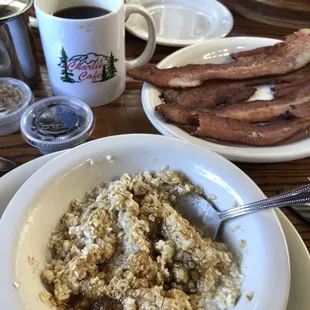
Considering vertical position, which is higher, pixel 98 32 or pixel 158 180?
pixel 98 32

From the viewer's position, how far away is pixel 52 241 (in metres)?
0.79

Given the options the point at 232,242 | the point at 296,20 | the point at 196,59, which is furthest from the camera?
the point at 296,20

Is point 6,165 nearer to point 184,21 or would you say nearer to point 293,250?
point 293,250

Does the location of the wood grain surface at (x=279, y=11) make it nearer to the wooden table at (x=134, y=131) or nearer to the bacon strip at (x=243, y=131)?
the wooden table at (x=134, y=131)

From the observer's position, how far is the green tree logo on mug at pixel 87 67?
3.57ft

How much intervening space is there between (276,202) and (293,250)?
135mm

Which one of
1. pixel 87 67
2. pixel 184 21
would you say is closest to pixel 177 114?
pixel 87 67

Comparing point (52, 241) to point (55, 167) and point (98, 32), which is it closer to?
point (55, 167)

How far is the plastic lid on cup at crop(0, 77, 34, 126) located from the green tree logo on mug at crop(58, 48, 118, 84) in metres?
0.12

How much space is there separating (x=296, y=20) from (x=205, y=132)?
821mm

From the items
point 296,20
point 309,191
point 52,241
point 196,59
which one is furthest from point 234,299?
point 296,20

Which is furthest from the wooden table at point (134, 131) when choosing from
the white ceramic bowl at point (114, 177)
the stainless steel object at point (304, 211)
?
the white ceramic bowl at point (114, 177)

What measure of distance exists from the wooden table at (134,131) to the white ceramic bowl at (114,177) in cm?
24

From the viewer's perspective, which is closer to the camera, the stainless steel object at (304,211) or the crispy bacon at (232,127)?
the stainless steel object at (304,211)
